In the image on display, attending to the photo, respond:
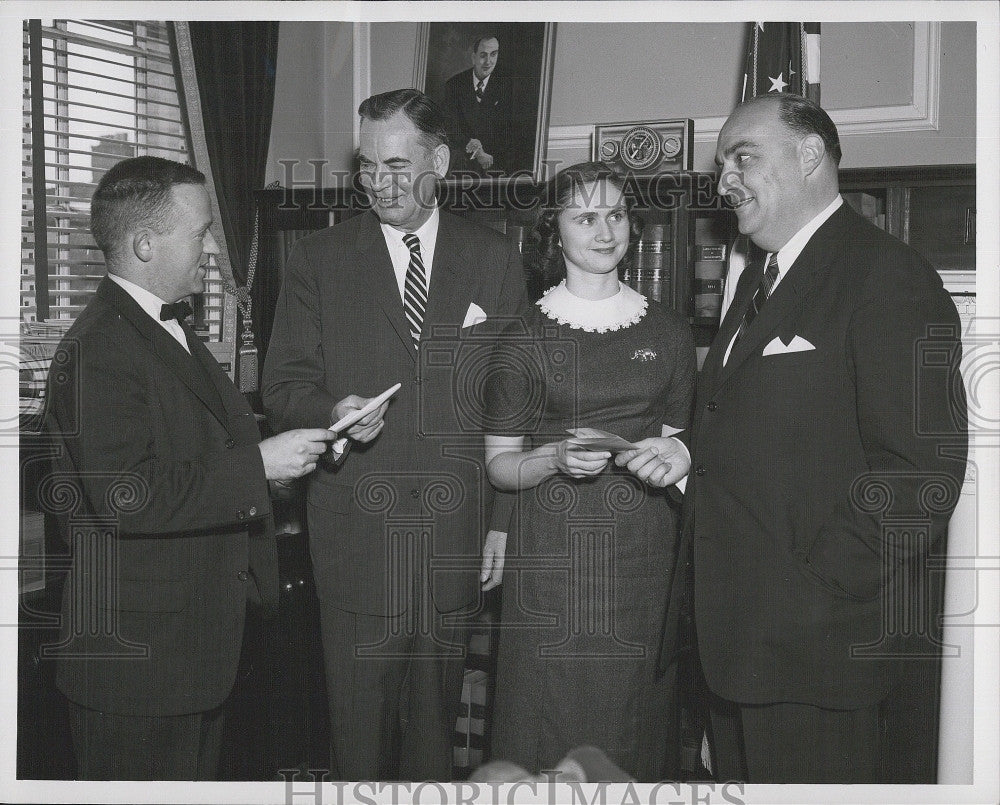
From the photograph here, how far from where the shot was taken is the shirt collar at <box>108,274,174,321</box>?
7.06 feet

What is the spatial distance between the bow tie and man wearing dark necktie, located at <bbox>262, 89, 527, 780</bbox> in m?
0.36

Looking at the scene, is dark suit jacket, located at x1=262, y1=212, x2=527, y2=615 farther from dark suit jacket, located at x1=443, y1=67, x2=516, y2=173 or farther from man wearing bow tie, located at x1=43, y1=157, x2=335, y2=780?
dark suit jacket, located at x1=443, y1=67, x2=516, y2=173

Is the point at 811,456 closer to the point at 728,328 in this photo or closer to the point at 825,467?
the point at 825,467

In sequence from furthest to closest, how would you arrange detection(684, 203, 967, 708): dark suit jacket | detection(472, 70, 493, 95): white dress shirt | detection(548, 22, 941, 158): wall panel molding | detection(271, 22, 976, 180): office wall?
1. detection(472, 70, 493, 95): white dress shirt
2. detection(271, 22, 976, 180): office wall
3. detection(548, 22, 941, 158): wall panel molding
4. detection(684, 203, 967, 708): dark suit jacket

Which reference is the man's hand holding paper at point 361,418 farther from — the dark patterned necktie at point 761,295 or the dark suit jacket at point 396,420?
the dark patterned necktie at point 761,295

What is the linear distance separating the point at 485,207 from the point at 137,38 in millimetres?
1233

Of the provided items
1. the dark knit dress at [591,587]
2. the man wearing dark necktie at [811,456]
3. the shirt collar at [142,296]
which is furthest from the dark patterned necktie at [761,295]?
the shirt collar at [142,296]

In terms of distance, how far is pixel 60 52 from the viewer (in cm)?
255

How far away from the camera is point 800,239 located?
2.19 meters

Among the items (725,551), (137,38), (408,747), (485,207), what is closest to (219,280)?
(137,38)

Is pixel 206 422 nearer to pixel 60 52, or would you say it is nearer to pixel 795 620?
pixel 60 52

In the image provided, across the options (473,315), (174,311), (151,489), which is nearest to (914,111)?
(473,315)

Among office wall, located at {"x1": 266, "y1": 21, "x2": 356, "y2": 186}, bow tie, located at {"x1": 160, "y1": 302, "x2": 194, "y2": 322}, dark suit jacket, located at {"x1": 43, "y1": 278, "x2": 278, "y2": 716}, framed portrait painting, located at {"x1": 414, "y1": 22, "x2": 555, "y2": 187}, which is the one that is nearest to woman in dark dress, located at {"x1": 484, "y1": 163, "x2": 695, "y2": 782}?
dark suit jacket, located at {"x1": 43, "y1": 278, "x2": 278, "y2": 716}

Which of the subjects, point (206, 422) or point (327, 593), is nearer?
point (206, 422)
